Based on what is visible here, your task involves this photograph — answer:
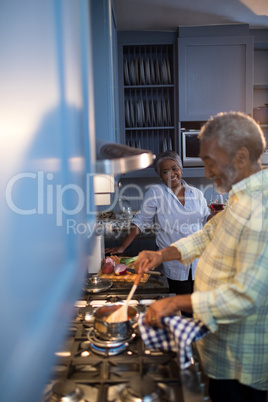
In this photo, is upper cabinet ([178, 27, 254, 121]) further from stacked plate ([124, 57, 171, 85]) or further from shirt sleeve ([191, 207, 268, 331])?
shirt sleeve ([191, 207, 268, 331])

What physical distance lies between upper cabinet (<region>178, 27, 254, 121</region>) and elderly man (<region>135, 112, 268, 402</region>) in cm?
267

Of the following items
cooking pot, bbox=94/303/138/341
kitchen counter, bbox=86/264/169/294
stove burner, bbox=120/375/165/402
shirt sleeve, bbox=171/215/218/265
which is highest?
shirt sleeve, bbox=171/215/218/265

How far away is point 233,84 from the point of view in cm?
369

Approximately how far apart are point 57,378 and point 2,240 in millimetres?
619

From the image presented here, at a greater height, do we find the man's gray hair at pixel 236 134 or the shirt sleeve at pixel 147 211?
the man's gray hair at pixel 236 134

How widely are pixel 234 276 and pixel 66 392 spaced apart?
23.1 inches

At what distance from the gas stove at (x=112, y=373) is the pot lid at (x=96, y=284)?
0.37m

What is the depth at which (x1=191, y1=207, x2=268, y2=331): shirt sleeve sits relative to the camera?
101 cm

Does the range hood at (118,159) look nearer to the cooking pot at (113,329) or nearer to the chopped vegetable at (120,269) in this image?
the cooking pot at (113,329)

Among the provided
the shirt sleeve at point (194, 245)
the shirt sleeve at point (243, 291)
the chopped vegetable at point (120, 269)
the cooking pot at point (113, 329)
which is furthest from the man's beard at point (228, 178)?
the chopped vegetable at point (120, 269)

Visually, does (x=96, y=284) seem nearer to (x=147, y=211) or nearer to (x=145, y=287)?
(x=145, y=287)

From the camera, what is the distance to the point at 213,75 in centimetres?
368

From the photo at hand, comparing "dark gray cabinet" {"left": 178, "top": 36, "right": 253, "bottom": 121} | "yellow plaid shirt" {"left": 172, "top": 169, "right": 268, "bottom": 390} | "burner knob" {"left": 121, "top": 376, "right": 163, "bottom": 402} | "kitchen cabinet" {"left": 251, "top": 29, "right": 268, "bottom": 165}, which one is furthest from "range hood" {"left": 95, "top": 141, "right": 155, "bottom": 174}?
"kitchen cabinet" {"left": 251, "top": 29, "right": 268, "bottom": 165}

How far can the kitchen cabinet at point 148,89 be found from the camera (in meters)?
3.74
